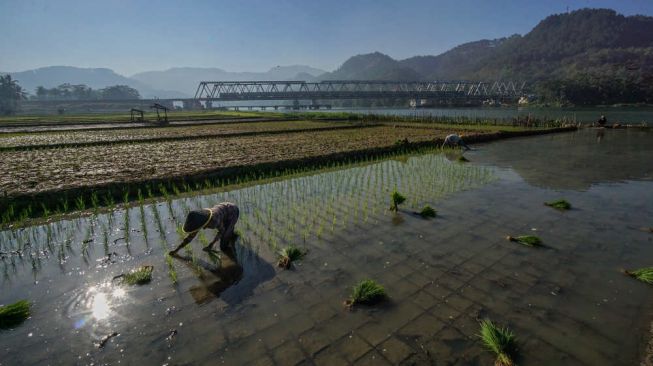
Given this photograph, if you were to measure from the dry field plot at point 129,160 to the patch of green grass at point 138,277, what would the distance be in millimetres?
6004

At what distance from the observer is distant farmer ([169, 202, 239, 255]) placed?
571 cm

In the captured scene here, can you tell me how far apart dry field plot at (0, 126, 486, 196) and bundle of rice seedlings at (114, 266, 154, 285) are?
598 centimetres

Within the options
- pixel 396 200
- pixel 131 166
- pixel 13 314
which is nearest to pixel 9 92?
pixel 131 166

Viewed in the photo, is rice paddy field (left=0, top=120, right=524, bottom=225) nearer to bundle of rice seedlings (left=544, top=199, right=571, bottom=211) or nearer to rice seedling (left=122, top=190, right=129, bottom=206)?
rice seedling (left=122, top=190, right=129, bottom=206)

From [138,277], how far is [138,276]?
0.08 feet

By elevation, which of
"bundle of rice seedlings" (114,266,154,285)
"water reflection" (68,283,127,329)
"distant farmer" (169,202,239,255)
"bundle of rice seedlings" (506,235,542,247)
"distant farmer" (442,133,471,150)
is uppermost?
"distant farmer" (442,133,471,150)

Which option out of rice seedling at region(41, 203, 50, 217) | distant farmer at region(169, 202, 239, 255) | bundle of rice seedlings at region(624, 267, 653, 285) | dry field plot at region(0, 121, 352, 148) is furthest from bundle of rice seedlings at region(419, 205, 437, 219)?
dry field plot at region(0, 121, 352, 148)

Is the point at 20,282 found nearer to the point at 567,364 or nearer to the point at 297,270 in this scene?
the point at 297,270

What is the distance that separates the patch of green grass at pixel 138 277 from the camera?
5500 millimetres

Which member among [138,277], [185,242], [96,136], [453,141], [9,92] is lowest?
[138,277]

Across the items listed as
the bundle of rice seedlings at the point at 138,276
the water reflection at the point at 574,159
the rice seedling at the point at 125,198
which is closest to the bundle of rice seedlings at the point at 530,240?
the water reflection at the point at 574,159

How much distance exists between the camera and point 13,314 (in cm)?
450

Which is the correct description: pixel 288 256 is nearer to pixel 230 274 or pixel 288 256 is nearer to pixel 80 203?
pixel 230 274

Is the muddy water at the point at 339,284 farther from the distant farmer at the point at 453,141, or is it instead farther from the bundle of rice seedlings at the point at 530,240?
the distant farmer at the point at 453,141
